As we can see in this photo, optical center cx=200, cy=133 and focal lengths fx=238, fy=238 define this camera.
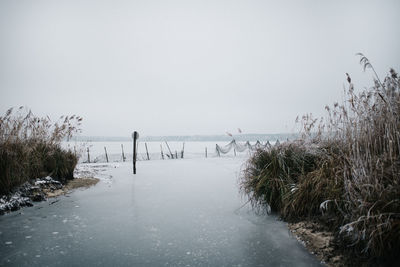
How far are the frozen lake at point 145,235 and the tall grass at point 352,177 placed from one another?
0.48 m

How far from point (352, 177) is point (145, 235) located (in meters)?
2.67

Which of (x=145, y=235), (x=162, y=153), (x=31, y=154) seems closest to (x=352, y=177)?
(x=145, y=235)

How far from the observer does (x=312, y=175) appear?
11.0ft

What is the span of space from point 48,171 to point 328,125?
7025mm

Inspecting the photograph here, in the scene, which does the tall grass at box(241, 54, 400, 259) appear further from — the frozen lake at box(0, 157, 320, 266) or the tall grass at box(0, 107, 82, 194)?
the tall grass at box(0, 107, 82, 194)

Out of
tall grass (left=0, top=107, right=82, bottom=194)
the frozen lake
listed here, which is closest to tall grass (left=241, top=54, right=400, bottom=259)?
the frozen lake

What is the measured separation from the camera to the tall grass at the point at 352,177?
2.07 metres

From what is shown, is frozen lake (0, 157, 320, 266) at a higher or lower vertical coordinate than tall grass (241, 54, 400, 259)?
lower

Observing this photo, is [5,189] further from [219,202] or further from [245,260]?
[245,260]

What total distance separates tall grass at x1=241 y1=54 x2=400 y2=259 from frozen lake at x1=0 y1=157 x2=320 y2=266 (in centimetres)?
48

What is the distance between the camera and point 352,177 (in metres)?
2.81

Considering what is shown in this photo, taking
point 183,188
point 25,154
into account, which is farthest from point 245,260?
point 25,154

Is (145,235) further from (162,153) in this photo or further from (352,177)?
(162,153)

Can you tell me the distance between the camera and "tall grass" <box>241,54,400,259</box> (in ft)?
6.79
